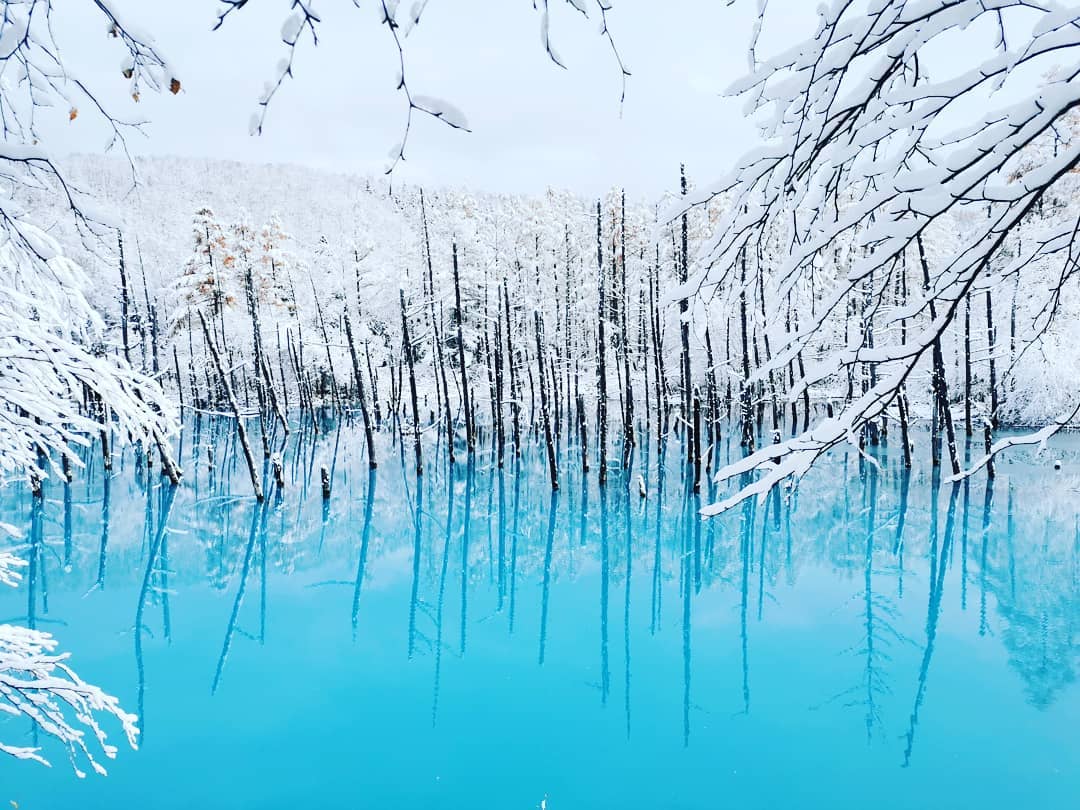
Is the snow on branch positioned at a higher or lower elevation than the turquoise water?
higher

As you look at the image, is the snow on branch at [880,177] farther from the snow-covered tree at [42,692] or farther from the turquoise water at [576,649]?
the turquoise water at [576,649]

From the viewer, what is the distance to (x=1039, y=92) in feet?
5.35

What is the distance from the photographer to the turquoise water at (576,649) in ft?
24.6

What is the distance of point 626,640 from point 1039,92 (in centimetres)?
1107

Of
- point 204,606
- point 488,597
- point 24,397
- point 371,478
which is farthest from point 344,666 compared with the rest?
point 371,478

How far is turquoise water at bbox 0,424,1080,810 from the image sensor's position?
24.6 ft

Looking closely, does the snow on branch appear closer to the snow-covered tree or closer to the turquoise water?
the snow-covered tree

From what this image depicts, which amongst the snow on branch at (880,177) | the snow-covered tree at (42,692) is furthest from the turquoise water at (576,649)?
the snow on branch at (880,177)

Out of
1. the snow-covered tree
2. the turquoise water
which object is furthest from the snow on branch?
the turquoise water

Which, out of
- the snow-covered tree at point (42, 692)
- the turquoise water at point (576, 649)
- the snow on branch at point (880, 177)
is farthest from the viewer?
the turquoise water at point (576, 649)

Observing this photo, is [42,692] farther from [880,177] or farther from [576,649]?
[576,649]

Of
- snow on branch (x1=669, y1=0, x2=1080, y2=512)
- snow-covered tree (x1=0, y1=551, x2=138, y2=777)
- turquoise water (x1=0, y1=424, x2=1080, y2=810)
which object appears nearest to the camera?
snow on branch (x1=669, y1=0, x2=1080, y2=512)

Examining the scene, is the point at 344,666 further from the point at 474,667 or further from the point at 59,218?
the point at 59,218

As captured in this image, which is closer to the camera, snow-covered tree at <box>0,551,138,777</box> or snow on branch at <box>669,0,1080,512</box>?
snow on branch at <box>669,0,1080,512</box>
